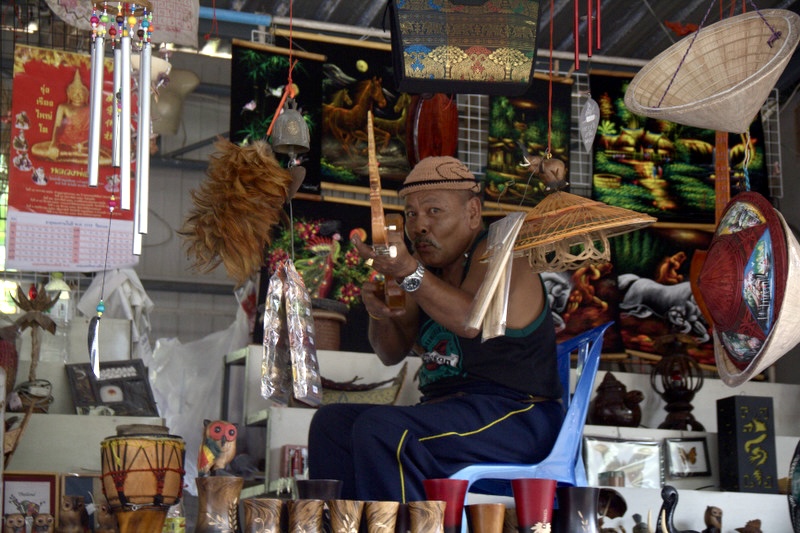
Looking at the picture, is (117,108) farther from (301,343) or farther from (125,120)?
(301,343)

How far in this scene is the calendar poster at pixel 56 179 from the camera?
17.5 feet

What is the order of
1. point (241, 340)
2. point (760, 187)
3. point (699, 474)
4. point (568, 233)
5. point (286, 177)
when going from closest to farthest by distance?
point (568, 233)
point (286, 177)
point (699, 474)
point (241, 340)
point (760, 187)

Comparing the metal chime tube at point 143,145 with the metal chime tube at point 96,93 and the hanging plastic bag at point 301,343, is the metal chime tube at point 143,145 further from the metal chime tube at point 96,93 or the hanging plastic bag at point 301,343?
the hanging plastic bag at point 301,343

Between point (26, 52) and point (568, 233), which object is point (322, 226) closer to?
point (26, 52)

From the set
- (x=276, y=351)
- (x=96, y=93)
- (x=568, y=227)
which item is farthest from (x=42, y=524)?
(x=568, y=227)

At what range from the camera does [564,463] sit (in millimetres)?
3381

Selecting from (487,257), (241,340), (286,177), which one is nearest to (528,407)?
(487,257)

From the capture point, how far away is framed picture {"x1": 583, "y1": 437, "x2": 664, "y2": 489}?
15.2ft

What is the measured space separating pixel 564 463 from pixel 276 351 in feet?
2.98

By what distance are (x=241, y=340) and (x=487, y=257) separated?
7.07 feet

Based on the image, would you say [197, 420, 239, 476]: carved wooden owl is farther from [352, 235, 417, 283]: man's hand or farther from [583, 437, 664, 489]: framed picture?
[583, 437, 664, 489]: framed picture

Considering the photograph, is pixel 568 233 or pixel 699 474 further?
pixel 699 474

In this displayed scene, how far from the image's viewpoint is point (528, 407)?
3496 millimetres

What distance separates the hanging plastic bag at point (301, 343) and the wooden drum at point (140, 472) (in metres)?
0.43
